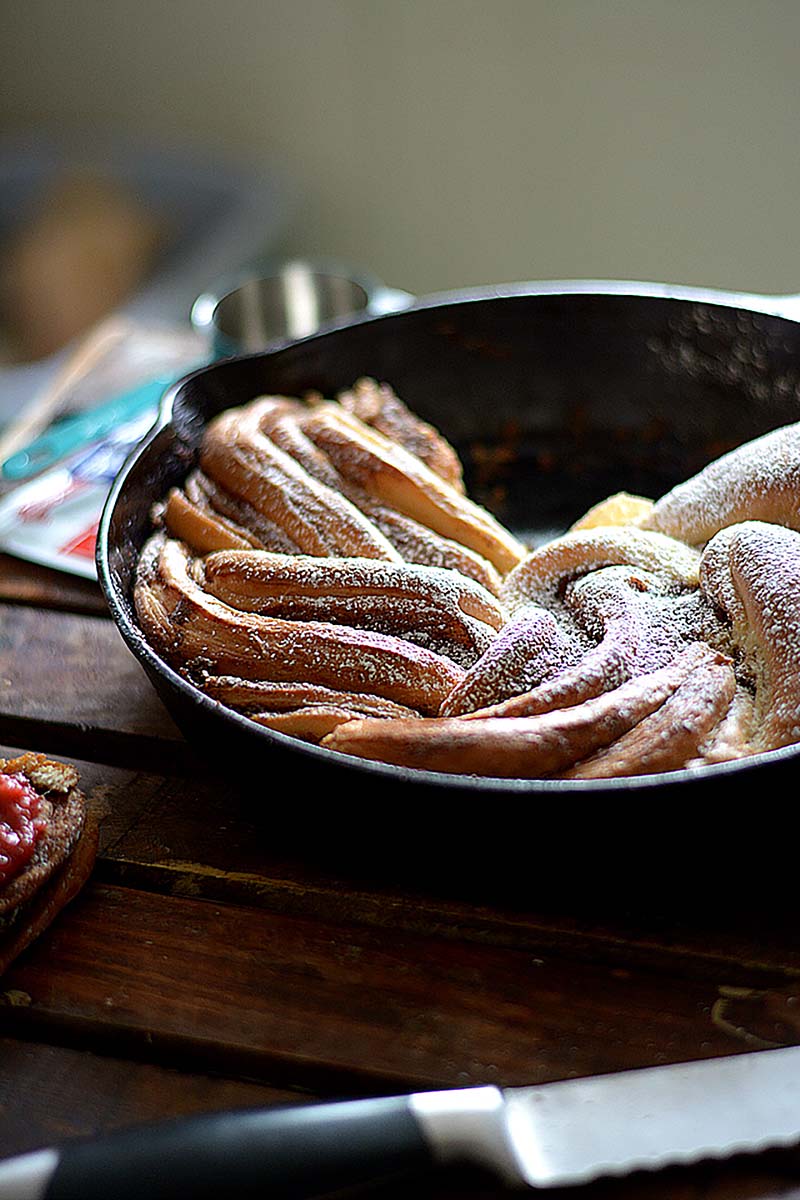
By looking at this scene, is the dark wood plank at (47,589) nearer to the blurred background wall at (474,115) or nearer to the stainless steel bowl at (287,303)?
the stainless steel bowl at (287,303)

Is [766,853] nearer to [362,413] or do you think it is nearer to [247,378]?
[362,413]

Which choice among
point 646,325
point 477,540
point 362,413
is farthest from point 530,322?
point 477,540

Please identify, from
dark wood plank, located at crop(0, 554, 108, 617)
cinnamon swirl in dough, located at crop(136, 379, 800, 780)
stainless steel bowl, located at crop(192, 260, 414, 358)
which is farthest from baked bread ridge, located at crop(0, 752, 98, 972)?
stainless steel bowl, located at crop(192, 260, 414, 358)

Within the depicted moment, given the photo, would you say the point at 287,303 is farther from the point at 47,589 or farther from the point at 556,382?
the point at 47,589

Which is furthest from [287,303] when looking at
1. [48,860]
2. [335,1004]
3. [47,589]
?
[335,1004]

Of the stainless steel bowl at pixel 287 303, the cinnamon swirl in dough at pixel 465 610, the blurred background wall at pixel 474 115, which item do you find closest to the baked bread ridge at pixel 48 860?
the cinnamon swirl in dough at pixel 465 610

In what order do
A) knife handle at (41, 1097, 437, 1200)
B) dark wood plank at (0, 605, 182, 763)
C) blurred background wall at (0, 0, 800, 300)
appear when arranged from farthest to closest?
blurred background wall at (0, 0, 800, 300) → dark wood plank at (0, 605, 182, 763) → knife handle at (41, 1097, 437, 1200)

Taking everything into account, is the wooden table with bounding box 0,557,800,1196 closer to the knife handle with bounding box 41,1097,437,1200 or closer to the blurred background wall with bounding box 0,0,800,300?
the knife handle with bounding box 41,1097,437,1200
